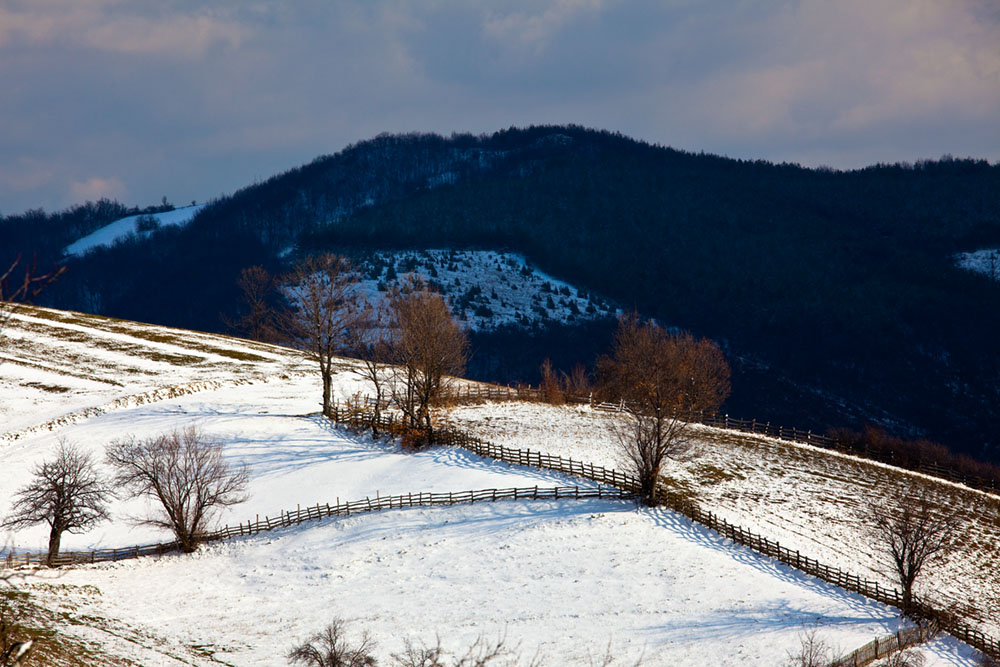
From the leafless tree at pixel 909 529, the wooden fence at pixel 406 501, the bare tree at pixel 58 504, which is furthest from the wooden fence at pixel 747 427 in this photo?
the bare tree at pixel 58 504

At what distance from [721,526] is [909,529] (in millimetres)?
8648

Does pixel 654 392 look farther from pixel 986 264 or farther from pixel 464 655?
pixel 986 264

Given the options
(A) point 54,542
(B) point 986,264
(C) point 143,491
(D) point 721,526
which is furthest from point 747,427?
(B) point 986,264

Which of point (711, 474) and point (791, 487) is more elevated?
point (711, 474)

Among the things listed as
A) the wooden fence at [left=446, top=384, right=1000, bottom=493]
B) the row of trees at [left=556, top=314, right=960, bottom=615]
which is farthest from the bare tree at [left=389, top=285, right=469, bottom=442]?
the row of trees at [left=556, top=314, right=960, bottom=615]

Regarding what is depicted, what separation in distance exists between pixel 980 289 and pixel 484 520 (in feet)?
633

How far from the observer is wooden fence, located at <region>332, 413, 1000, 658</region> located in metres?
30.5

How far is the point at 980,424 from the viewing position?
399 feet

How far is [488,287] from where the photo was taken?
176000mm

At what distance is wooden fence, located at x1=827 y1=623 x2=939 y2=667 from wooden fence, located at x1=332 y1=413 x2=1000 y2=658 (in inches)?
67.5

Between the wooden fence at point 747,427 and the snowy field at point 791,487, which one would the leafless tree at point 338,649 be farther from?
the wooden fence at point 747,427

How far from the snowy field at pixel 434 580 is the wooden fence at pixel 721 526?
2.29 feet

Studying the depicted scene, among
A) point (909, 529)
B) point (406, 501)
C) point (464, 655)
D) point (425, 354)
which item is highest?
point (425, 354)

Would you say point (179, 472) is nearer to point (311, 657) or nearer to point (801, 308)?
point (311, 657)
